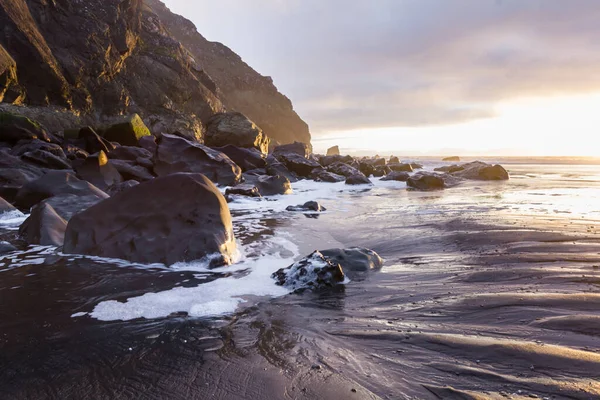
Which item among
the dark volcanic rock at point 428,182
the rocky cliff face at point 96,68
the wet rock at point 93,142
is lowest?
the dark volcanic rock at point 428,182

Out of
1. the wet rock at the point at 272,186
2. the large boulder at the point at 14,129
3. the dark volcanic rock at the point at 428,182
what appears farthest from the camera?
the dark volcanic rock at the point at 428,182

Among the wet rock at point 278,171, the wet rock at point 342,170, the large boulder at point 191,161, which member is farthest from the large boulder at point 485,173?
the large boulder at point 191,161

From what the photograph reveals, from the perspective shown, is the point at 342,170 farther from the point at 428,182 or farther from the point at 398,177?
the point at 428,182

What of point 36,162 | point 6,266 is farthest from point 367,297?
point 36,162

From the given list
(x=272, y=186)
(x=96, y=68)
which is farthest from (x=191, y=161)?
(x=96, y=68)

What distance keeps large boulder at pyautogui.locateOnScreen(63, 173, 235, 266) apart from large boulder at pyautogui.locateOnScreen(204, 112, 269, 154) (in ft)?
66.4

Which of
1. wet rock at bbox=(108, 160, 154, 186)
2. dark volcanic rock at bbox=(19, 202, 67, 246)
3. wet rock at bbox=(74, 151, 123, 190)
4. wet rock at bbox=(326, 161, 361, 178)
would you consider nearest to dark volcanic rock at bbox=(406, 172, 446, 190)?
wet rock at bbox=(326, 161, 361, 178)

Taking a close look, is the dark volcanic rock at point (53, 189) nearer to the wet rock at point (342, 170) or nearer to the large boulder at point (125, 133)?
the large boulder at point (125, 133)

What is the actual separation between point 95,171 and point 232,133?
14.3 meters

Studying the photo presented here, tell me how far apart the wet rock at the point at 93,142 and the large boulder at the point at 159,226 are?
12.3 m

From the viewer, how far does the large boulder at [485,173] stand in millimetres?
23469

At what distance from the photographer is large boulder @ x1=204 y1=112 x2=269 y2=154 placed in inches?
993

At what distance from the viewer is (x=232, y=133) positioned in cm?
2511

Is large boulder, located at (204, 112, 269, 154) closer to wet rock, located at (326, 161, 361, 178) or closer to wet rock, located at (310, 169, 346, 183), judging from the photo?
wet rock, located at (310, 169, 346, 183)
